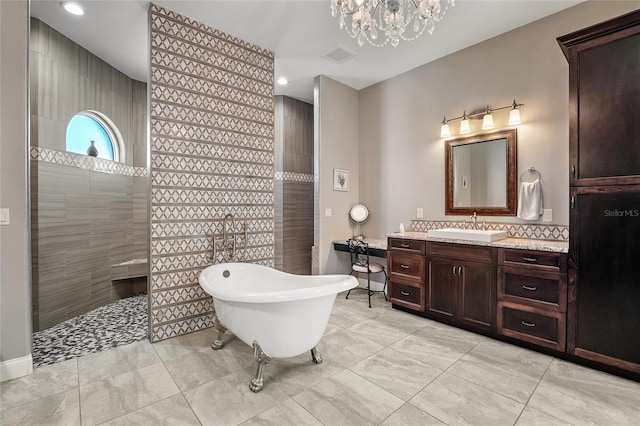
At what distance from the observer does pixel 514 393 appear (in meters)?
1.89

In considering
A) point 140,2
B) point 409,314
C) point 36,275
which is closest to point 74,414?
point 36,275

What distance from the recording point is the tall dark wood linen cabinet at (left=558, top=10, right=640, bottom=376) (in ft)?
6.48

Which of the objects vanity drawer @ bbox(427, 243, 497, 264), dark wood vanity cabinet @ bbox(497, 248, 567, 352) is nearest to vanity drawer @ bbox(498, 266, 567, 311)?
dark wood vanity cabinet @ bbox(497, 248, 567, 352)

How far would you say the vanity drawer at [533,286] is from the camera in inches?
90.2

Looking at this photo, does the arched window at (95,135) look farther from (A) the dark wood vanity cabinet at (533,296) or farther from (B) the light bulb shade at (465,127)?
(A) the dark wood vanity cabinet at (533,296)

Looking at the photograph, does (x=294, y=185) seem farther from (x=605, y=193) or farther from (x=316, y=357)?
(x=605, y=193)

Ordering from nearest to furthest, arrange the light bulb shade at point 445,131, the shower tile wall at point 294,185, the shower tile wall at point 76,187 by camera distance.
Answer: the shower tile wall at point 76,187 < the light bulb shade at point 445,131 < the shower tile wall at point 294,185

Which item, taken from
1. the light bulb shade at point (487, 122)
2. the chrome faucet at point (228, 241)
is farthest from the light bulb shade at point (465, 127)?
the chrome faucet at point (228, 241)

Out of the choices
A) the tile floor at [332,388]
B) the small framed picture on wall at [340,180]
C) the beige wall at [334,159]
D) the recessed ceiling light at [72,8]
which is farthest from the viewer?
the small framed picture on wall at [340,180]

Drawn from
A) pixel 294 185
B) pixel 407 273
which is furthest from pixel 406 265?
pixel 294 185

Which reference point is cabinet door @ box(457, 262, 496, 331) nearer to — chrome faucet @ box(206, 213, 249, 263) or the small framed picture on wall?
the small framed picture on wall

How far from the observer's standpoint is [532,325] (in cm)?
242

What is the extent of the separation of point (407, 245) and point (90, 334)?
334 centimetres

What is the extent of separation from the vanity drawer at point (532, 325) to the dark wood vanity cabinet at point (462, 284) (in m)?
0.10
